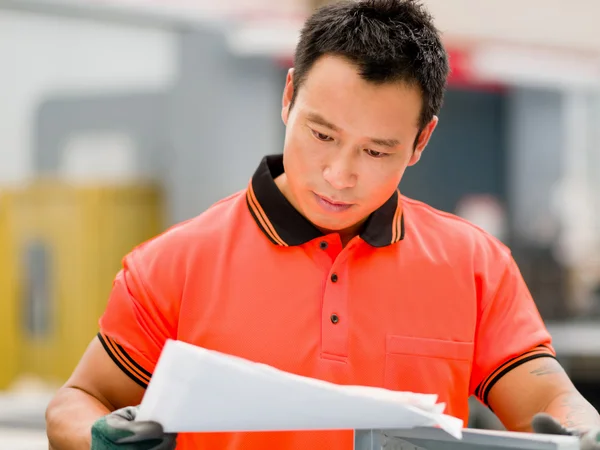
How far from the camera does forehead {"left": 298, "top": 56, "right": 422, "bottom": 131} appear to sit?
135cm

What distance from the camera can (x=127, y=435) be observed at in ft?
3.60

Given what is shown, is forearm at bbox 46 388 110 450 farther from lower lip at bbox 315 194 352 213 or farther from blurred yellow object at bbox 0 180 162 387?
blurred yellow object at bbox 0 180 162 387

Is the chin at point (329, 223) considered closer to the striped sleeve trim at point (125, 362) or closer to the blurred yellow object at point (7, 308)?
the striped sleeve trim at point (125, 362)

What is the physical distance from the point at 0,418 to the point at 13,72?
14.2ft

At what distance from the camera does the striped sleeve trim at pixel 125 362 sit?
1.41 m

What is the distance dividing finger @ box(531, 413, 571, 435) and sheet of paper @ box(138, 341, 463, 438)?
14 cm

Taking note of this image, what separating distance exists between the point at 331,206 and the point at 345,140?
0.11 meters

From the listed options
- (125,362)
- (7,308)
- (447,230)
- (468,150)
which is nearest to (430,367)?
(447,230)

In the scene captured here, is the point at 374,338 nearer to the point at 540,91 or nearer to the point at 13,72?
the point at 13,72

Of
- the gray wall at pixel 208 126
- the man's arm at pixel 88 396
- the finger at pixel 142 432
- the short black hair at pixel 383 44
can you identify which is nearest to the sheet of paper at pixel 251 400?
the finger at pixel 142 432

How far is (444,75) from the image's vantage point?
4.92ft

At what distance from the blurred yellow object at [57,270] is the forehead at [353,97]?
406cm

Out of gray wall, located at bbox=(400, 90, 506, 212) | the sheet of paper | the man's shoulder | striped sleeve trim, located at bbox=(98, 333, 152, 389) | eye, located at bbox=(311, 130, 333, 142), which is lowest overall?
gray wall, located at bbox=(400, 90, 506, 212)

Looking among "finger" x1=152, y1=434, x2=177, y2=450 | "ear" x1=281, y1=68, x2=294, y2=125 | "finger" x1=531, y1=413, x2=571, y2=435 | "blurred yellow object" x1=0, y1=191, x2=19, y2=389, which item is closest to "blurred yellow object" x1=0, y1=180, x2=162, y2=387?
"blurred yellow object" x1=0, y1=191, x2=19, y2=389
